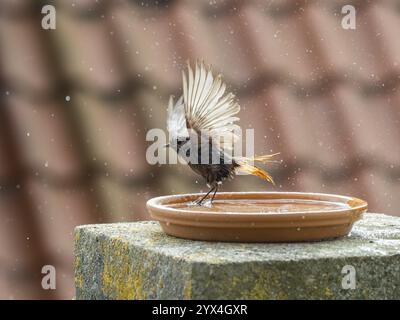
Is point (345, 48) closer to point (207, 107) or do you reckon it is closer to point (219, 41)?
point (219, 41)

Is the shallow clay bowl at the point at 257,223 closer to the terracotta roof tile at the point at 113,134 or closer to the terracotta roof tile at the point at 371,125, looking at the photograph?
the terracotta roof tile at the point at 113,134

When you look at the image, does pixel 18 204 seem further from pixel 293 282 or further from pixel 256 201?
pixel 293 282

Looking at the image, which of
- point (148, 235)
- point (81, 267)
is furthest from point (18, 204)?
point (148, 235)

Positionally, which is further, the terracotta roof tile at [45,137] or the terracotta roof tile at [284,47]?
the terracotta roof tile at [284,47]

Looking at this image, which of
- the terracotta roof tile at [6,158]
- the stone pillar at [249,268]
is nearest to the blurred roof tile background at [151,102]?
the terracotta roof tile at [6,158]

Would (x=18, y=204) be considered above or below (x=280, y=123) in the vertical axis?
below

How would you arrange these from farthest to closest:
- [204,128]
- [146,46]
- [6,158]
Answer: [146,46] < [6,158] < [204,128]

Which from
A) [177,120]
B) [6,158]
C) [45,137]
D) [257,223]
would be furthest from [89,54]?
[257,223]
